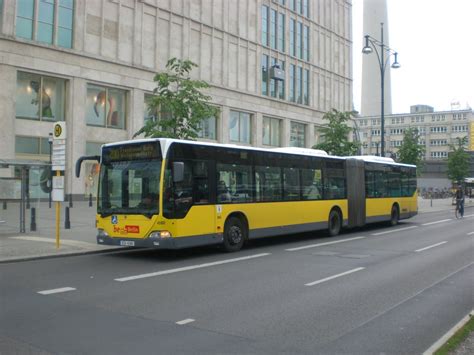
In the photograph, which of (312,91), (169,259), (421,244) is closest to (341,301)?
(169,259)

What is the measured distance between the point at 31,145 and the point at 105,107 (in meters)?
6.59

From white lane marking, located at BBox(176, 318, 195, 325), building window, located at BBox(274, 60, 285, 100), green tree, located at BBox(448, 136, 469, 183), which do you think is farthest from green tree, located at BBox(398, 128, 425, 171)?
white lane marking, located at BBox(176, 318, 195, 325)

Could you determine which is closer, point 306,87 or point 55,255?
point 55,255

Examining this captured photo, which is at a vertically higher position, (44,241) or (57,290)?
(44,241)

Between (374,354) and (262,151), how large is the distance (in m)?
10.1

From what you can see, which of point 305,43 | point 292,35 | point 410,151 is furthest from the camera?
→ point 305,43

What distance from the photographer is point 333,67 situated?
6291cm

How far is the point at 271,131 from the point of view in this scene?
53.7 m

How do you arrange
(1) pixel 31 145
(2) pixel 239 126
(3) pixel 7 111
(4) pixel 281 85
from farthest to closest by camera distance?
(4) pixel 281 85
(2) pixel 239 126
(1) pixel 31 145
(3) pixel 7 111

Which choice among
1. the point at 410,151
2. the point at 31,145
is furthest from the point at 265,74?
the point at 31,145

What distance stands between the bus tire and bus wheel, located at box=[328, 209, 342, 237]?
5199 mm

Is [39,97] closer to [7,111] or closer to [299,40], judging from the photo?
[7,111]

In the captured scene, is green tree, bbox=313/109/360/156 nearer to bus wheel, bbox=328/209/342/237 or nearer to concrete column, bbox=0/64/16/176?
bus wheel, bbox=328/209/342/237

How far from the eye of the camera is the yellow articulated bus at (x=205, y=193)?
467 inches
